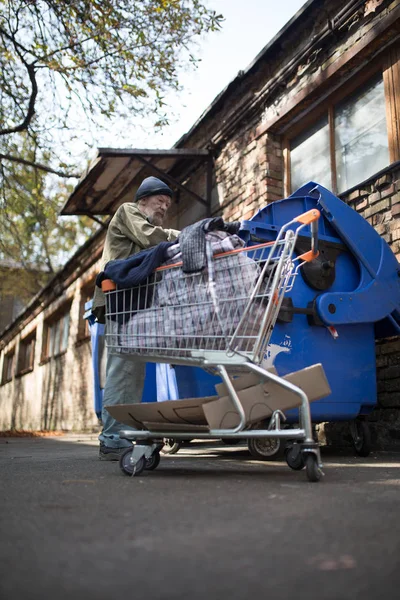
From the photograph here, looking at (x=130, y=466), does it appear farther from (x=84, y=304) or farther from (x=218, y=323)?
(x=84, y=304)

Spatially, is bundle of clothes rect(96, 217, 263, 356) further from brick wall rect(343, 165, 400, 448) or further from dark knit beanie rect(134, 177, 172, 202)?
brick wall rect(343, 165, 400, 448)

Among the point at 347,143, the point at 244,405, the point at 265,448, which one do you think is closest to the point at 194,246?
the point at 244,405

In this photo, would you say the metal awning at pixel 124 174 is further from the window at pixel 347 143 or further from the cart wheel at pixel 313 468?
the cart wheel at pixel 313 468

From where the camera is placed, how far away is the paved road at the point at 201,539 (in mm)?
1031

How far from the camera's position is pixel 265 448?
3.70 meters

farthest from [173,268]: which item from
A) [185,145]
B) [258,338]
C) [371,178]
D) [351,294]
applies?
[185,145]

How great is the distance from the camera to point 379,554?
4.05 feet

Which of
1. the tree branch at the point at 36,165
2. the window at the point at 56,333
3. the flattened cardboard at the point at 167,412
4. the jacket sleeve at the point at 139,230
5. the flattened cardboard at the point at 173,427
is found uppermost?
the tree branch at the point at 36,165

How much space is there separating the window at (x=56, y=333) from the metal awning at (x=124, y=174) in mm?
5420

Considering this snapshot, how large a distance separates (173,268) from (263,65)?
4899 millimetres

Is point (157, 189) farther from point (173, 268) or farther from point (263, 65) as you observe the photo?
point (263, 65)

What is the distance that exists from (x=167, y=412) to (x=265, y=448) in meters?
1.19

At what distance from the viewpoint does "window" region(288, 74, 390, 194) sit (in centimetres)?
516

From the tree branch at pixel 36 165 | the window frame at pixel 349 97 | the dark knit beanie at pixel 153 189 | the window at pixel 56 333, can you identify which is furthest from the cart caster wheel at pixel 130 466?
the window at pixel 56 333
